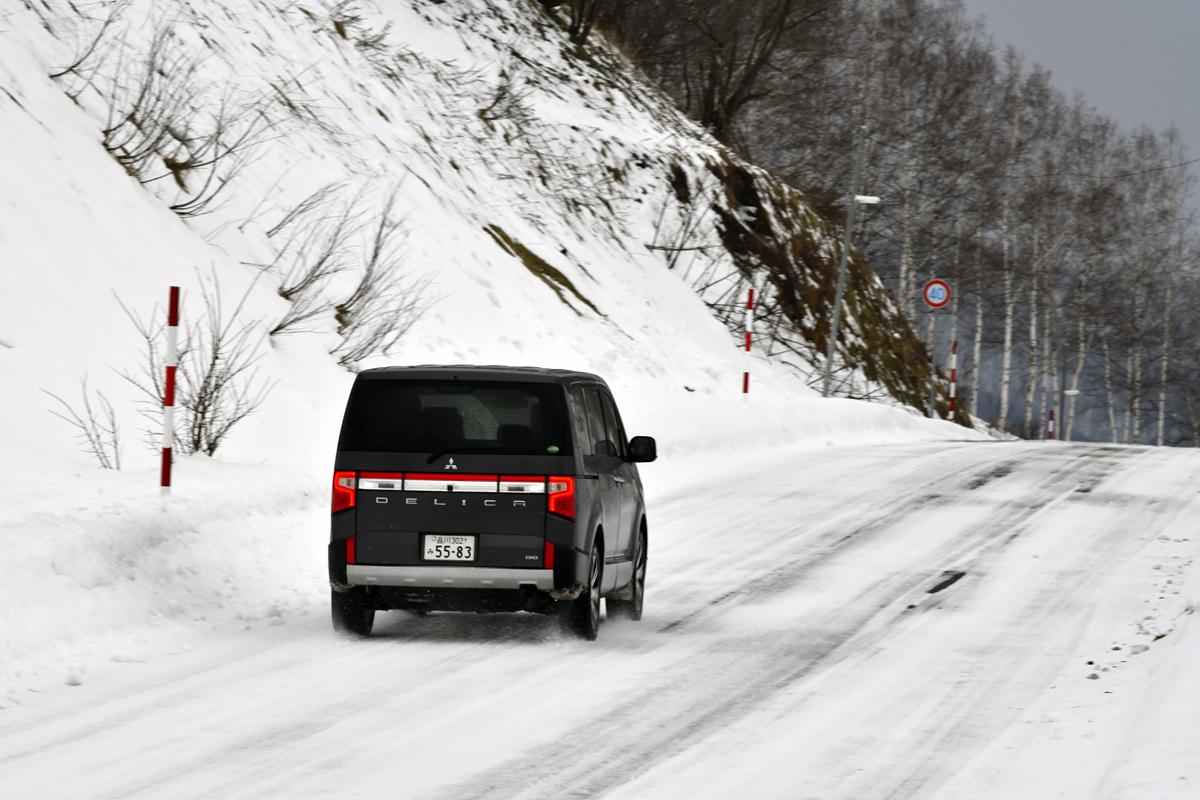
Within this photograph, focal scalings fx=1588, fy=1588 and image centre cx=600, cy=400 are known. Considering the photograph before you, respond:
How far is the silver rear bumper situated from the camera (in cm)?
991

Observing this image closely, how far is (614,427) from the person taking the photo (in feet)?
39.7

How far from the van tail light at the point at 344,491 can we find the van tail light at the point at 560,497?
1.24 meters

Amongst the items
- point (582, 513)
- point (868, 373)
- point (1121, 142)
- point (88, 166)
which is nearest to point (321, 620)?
point (582, 513)

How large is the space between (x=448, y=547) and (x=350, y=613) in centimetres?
80

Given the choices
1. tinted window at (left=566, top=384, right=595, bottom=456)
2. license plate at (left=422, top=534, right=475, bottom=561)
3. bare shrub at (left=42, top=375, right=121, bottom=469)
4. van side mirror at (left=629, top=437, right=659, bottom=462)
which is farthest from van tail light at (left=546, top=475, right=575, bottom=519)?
bare shrub at (left=42, top=375, right=121, bottom=469)

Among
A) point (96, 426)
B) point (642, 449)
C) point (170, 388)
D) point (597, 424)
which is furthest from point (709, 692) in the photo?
point (96, 426)

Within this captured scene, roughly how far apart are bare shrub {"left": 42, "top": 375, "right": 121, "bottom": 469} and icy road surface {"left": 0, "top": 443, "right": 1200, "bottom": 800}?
337cm

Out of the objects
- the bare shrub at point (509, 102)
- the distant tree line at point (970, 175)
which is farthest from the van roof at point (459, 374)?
the distant tree line at point (970, 175)

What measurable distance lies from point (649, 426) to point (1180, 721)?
15682 mm

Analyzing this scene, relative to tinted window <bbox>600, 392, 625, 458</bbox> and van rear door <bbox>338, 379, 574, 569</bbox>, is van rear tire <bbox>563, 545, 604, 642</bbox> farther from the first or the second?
tinted window <bbox>600, 392, 625, 458</bbox>

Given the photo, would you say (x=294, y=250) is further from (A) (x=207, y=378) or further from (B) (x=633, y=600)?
(B) (x=633, y=600)

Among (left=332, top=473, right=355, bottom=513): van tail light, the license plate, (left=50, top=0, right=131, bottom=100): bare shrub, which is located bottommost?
the license plate

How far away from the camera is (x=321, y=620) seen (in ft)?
35.6

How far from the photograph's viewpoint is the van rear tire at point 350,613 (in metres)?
10.0
